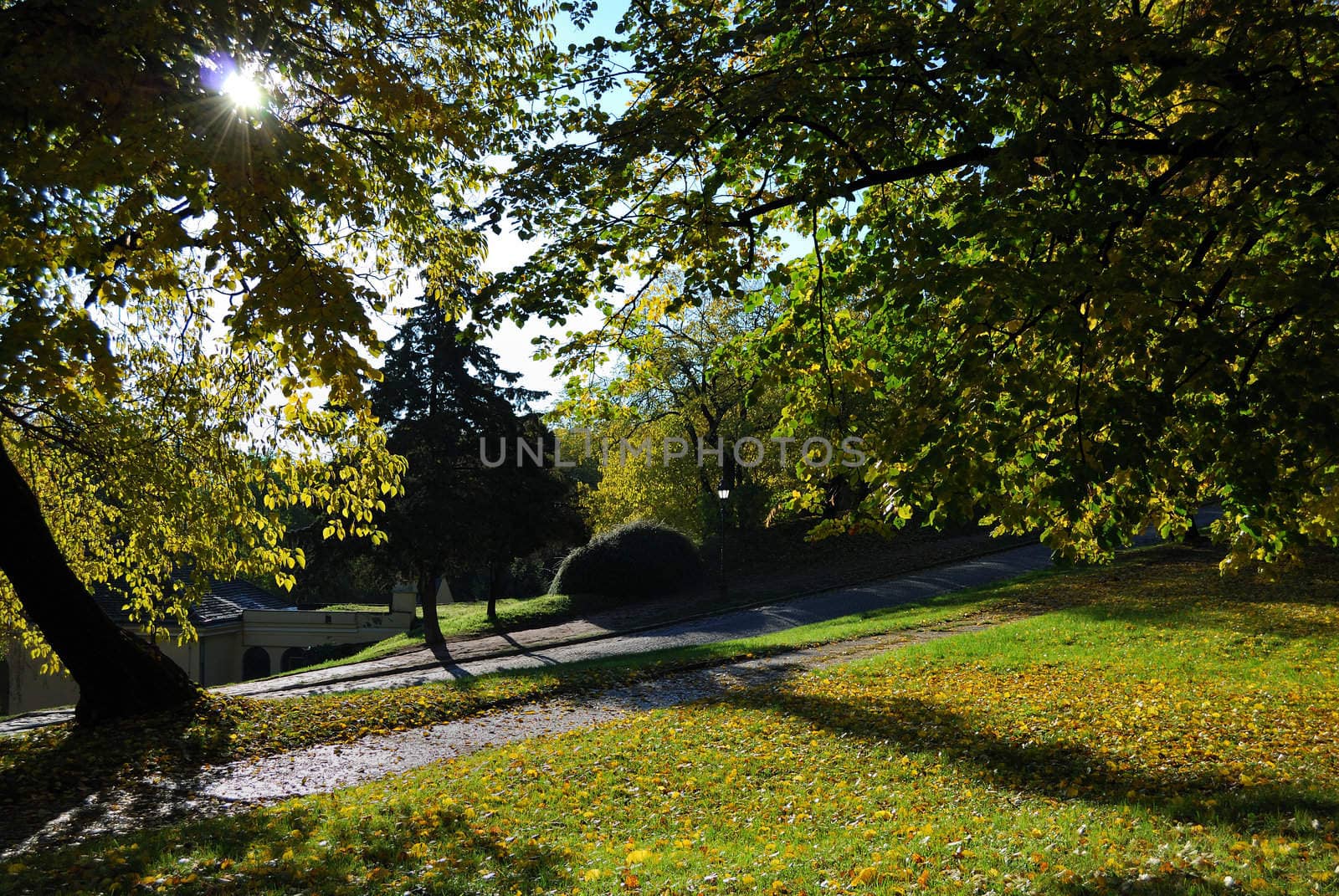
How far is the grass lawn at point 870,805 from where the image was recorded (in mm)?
5266

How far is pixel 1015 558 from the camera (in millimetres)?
29781

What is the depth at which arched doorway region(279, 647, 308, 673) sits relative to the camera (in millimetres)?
32812

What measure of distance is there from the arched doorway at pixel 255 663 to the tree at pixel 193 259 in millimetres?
23420

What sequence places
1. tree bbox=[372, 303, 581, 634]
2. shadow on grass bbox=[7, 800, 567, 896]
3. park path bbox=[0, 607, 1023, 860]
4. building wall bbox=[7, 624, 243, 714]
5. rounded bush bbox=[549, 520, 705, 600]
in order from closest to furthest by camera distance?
1. shadow on grass bbox=[7, 800, 567, 896]
2. park path bbox=[0, 607, 1023, 860]
3. tree bbox=[372, 303, 581, 634]
4. building wall bbox=[7, 624, 243, 714]
5. rounded bush bbox=[549, 520, 705, 600]

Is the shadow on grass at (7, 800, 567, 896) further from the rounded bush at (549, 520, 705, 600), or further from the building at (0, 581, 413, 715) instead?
the building at (0, 581, 413, 715)

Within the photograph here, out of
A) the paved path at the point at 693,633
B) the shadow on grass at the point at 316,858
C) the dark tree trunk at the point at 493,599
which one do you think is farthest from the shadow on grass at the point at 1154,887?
the dark tree trunk at the point at 493,599

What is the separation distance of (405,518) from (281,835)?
742 inches

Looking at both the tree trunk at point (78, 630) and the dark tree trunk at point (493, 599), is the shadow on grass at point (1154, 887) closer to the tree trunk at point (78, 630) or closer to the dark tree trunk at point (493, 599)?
the tree trunk at point (78, 630)

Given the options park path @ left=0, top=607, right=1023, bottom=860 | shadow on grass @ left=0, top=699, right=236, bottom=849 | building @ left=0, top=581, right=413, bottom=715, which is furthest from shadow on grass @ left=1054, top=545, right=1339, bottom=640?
building @ left=0, top=581, right=413, bottom=715

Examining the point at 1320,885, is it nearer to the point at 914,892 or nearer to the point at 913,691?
the point at 914,892

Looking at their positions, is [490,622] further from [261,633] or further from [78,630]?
[78,630]

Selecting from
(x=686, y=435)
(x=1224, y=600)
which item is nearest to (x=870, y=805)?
(x=1224, y=600)

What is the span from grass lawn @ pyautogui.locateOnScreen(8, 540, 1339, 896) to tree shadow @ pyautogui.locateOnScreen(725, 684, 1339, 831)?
0.03 meters

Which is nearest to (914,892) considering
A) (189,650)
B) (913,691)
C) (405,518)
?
(913,691)
